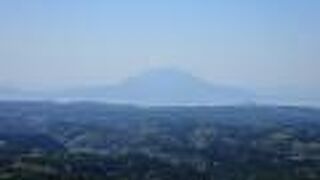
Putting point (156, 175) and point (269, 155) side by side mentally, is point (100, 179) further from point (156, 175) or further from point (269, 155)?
point (269, 155)

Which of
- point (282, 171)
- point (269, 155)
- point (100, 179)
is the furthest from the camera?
point (269, 155)

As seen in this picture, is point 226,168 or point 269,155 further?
point 269,155

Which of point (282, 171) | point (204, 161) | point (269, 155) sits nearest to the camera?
point (282, 171)

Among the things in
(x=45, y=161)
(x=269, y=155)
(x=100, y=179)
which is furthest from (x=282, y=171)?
(x=45, y=161)

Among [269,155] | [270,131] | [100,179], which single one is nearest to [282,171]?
[269,155]

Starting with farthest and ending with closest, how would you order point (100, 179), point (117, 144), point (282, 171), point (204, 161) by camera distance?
1. point (117, 144)
2. point (204, 161)
3. point (282, 171)
4. point (100, 179)

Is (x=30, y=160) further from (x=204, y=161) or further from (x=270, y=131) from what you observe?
(x=270, y=131)
